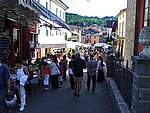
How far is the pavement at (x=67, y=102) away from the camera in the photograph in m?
11.8

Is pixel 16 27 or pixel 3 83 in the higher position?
pixel 16 27

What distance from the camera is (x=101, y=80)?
2116 centimetres

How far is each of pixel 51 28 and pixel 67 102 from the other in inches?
358

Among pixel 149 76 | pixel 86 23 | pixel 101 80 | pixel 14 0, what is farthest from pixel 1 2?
pixel 86 23

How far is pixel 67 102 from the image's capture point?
43.6 feet

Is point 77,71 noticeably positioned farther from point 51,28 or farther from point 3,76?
point 51,28

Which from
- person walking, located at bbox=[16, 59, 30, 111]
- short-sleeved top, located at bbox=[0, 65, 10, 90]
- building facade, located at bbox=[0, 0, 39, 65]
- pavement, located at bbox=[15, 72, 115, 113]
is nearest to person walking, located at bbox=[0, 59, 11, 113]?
short-sleeved top, located at bbox=[0, 65, 10, 90]

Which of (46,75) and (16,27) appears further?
(16,27)

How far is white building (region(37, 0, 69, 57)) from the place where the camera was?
68.0 feet

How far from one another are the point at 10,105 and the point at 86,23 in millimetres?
109492

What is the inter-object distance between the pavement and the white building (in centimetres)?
363

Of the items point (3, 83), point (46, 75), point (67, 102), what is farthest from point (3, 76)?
point (46, 75)

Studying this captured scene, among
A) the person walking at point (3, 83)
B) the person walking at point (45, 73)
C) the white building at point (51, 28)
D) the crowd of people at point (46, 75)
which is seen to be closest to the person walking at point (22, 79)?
the crowd of people at point (46, 75)

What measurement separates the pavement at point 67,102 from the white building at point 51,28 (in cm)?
363
